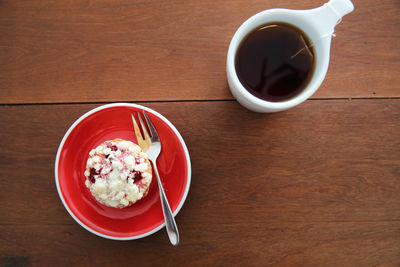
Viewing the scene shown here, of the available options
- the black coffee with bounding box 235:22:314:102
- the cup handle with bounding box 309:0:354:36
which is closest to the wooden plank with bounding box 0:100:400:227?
the black coffee with bounding box 235:22:314:102

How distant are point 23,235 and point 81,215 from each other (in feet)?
0.72

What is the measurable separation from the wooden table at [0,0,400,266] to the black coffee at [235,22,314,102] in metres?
0.12

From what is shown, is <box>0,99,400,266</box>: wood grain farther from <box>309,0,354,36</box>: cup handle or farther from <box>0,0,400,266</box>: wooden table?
<box>309,0,354,36</box>: cup handle

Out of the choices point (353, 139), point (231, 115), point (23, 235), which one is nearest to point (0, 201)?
point (23, 235)

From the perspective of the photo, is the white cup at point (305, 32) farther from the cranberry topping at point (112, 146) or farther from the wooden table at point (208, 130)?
the cranberry topping at point (112, 146)

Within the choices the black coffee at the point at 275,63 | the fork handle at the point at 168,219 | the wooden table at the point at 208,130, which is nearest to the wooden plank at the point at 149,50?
the wooden table at the point at 208,130

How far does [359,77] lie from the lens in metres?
0.75

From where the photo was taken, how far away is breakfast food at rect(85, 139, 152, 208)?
631 mm

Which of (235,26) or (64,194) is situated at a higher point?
(235,26)

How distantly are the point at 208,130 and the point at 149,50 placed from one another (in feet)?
0.86

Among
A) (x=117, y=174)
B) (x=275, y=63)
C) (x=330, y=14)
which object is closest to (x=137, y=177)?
(x=117, y=174)

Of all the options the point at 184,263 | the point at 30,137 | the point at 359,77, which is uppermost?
the point at 359,77

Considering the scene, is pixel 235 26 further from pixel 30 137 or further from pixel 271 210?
pixel 30 137

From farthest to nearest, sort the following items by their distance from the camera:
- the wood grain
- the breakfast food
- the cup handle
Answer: the wood grain < the breakfast food < the cup handle
